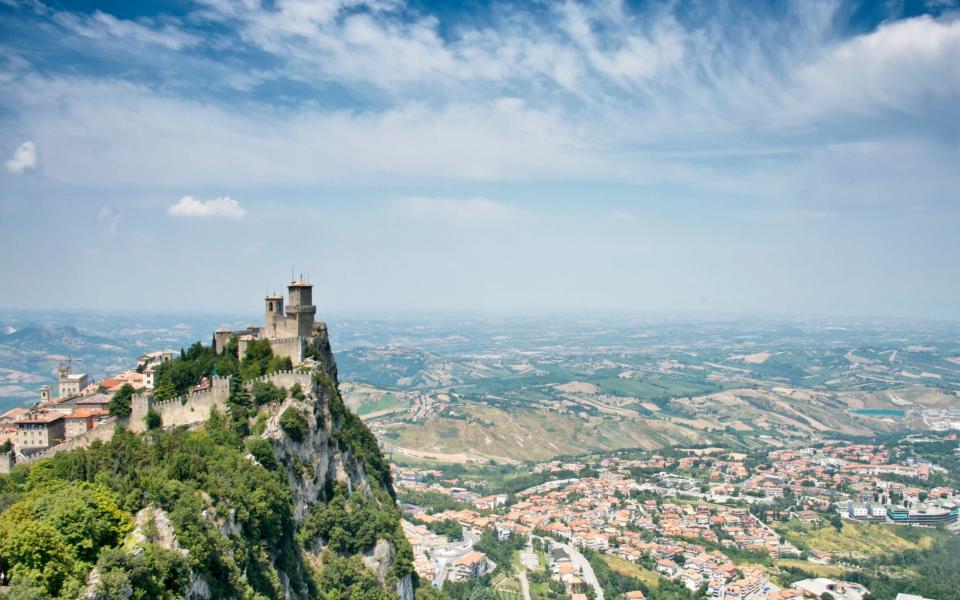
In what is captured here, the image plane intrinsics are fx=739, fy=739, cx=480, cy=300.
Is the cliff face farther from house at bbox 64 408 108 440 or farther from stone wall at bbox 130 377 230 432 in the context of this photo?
house at bbox 64 408 108 440

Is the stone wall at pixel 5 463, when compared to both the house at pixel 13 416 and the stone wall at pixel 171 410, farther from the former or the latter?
the house at pixel 13 416

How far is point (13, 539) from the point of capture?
24.7m

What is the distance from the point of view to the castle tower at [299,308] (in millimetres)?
51188

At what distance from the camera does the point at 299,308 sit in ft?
168

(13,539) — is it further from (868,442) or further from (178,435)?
(868,442)

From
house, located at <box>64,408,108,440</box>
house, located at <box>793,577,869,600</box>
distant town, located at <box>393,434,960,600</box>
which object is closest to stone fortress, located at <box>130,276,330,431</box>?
house, located at <box>64,408,108,440</box>

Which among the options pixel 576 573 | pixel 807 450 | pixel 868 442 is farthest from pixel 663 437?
pixel 576 573

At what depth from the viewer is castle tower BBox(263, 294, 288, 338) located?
171 feet

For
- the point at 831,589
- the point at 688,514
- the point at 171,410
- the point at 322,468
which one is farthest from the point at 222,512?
the point at 688,514

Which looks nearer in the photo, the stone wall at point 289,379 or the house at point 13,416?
the stone wall at point 289,379

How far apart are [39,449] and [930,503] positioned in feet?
393

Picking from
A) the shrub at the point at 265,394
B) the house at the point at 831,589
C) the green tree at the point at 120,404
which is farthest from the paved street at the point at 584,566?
the green tree at the point at 120,404

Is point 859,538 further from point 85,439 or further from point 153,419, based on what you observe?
point 85,439

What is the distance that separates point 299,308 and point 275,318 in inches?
91.3
